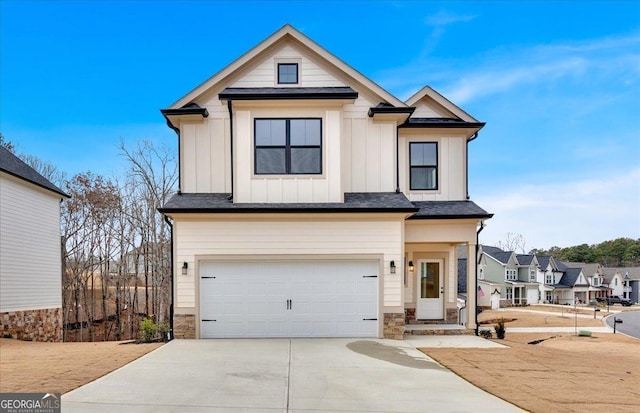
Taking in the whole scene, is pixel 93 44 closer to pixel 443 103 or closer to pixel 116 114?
pixel 116 114

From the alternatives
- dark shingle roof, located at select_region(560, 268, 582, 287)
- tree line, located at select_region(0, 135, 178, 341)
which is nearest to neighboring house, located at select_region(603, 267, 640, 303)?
dark shingle roof, located at select_region(560, 268, 582, 287)

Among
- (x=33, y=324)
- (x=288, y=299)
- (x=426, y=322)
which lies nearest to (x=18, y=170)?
(x=33, y=324)

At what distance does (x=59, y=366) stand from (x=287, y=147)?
6.72m

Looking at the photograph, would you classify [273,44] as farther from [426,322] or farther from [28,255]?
[28,255]

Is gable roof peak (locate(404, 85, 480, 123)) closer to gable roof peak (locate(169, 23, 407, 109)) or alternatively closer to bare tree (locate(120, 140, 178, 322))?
gable roof peak (locate(169, 23, 407, 109))

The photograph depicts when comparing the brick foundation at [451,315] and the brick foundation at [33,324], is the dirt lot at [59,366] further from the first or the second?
the brick foundation at [451,315]

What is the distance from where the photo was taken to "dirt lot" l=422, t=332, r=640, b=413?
16.1 ft

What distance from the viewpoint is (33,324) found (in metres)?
13.8

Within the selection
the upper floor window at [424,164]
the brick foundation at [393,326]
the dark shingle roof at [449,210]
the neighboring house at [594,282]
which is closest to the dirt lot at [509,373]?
the brick foundation at [393,326]

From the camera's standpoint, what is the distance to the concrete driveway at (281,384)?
4547 mm

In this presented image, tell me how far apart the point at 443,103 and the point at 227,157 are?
23.2ft

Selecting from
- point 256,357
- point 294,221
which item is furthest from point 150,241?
point 256,357

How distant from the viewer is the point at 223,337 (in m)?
9.08

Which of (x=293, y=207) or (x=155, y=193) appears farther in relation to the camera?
(x=155, y=193)
